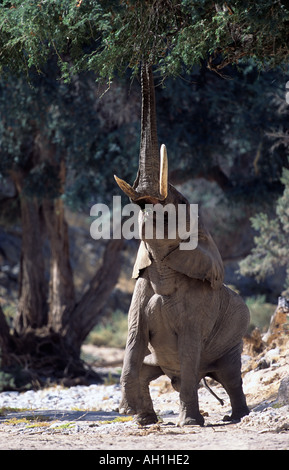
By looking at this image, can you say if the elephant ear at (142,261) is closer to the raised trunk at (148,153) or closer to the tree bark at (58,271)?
the raised trunk at (148,153)

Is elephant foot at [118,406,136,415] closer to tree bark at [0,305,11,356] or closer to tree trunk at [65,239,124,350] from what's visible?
tree bark at [0,305,11,356]

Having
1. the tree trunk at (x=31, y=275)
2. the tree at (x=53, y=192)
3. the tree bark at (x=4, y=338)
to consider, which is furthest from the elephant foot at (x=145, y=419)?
the tree trunk at (x=31, y=275)

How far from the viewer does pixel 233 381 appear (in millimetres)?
7973

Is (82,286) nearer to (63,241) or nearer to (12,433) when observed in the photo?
(63,241)

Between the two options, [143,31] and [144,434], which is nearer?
[144,434]

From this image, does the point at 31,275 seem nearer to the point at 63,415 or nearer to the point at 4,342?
the point at 4,342

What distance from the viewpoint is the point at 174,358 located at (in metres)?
7.64

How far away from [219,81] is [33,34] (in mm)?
8230

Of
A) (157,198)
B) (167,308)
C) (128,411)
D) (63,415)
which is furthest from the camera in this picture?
(63,415)

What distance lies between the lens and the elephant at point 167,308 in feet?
22.7

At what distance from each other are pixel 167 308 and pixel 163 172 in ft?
4.91

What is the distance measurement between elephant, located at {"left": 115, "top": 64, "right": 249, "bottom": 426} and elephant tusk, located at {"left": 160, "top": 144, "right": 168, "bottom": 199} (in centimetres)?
8

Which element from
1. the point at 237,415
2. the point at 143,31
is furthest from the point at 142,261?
the point at 143,31

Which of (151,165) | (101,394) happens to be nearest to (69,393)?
(101,394)
